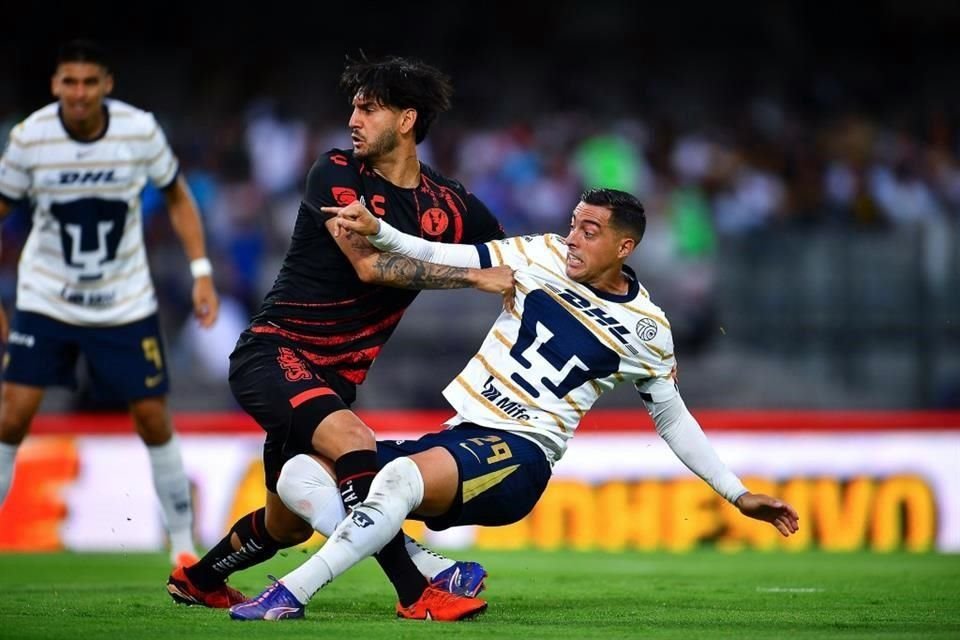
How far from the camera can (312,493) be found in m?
6.71

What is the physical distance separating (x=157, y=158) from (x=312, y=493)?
309cm

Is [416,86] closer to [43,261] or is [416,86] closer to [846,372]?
[43,261]

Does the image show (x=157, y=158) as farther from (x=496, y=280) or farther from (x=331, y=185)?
(x=496, y=280)

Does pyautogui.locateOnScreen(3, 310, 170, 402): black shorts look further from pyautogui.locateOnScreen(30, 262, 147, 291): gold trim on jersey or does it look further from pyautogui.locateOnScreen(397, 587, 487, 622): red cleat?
pyautogui.locateOnScreen(397, 587, 487, 622): red cleat

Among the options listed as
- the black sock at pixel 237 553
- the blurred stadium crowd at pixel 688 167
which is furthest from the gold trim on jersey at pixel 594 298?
the blurred stadium crowd at pixel 688 167

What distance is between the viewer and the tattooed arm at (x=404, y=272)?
6830 mm

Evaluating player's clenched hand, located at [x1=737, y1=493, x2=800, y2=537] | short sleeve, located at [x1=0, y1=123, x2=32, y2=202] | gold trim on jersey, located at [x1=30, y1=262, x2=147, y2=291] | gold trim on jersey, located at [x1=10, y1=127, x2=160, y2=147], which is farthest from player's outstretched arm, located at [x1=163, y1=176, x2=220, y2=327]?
player's clenched hand, located at [x1=737, y1=493, x2=800, y2=537]

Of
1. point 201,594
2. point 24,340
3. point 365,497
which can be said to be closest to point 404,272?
point 365,497

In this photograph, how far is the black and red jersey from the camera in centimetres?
707

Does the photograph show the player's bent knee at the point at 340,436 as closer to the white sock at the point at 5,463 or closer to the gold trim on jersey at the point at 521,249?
the gold trim on jersey at the point at 521,249

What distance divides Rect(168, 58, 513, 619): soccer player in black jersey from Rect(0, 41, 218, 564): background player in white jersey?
197cm

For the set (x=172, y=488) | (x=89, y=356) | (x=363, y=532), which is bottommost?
(x=172, y=488)

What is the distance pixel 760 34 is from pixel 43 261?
12127 millimetres

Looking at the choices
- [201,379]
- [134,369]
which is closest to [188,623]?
[134,369]
